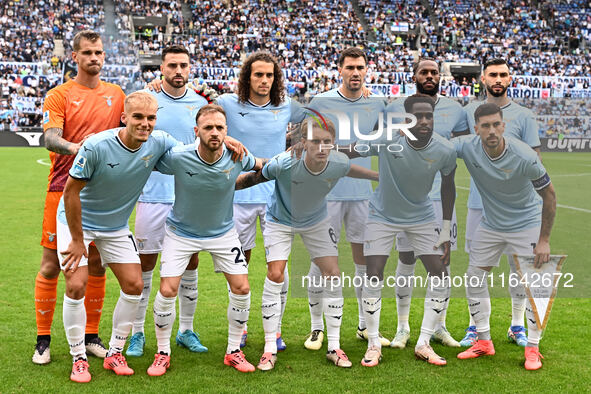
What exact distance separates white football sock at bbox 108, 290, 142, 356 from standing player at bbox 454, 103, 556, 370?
2.51 meters

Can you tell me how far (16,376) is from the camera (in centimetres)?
455

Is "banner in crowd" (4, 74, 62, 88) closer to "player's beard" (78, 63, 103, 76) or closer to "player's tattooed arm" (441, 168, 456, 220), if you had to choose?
"player's beard" (78, 63, 103, 76)

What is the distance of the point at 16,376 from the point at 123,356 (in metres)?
0.73

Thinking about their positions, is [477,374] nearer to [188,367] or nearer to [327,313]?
[327,313]

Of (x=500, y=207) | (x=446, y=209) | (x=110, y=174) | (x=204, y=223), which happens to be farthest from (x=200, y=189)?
(x=500, y=207)

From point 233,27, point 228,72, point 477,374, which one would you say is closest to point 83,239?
point 477,374

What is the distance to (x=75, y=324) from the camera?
179 inches

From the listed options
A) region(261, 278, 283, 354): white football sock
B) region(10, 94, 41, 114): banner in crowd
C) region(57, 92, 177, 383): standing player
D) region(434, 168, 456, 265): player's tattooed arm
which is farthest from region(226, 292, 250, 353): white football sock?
region(10, 94, 41, 114): banner in crowd

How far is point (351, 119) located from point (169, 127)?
149 cm

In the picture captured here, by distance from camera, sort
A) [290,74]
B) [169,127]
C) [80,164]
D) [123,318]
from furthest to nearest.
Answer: [290,74], [169,127], [123,318], [80,164]

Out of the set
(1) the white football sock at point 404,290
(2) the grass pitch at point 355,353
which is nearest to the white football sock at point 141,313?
(2) the grass pitch at point 355,353

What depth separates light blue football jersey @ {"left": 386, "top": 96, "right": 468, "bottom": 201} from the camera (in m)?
4.80

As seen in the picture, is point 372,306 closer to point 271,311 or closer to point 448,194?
point 271,311

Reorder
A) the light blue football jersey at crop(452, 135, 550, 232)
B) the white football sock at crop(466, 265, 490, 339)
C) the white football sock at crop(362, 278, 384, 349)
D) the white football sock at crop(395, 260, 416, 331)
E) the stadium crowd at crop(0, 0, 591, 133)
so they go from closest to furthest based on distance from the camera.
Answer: the light blue football jersey at crop(452, 135, 550, 232)
the white football sock at crop(362, 278, 384, 349)
the white football sock at crop(466, 265, 490, 339)
the white football sock at crop(395, 260, 416, 331)
the stadium crowd at crop(0, 0, 591, 133)
